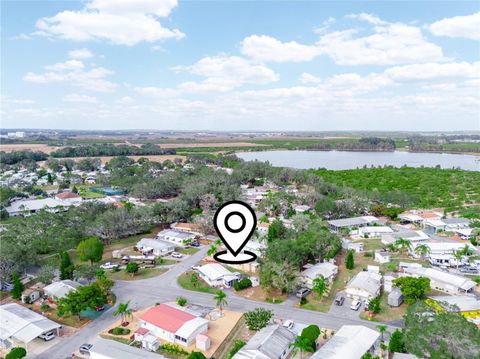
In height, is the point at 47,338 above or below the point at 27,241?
below

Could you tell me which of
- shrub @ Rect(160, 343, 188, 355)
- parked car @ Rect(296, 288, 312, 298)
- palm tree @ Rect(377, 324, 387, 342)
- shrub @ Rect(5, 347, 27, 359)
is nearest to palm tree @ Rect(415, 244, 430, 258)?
parked car @ Rect(296, 288, 312, 298)

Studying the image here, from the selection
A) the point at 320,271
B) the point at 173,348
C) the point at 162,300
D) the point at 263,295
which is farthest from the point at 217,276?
the point at 173,348

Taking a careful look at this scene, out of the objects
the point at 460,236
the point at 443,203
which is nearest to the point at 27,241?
the point at 460,236

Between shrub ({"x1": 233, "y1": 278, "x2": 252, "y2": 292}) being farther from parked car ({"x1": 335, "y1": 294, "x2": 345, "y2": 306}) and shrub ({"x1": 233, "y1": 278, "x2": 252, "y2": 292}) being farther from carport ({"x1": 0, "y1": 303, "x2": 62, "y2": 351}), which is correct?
carport ({"x1": 0, "y1": 303, "x2": 62, "y2": 351})

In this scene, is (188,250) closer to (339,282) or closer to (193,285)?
(193,285)

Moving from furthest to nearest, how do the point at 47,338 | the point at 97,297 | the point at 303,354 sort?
the point at 97,297 → the point at 47,338 → the point at 303,354

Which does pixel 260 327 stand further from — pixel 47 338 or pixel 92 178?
pixel 92 178
